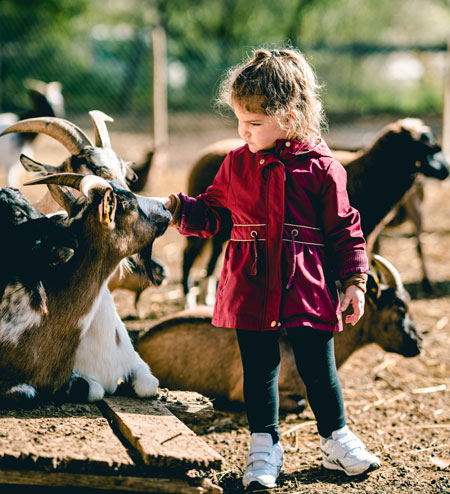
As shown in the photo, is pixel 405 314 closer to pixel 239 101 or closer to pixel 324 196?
pixel 324 196

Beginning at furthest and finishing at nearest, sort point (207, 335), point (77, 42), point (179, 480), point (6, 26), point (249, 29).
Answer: point (249, 29) → point (77, 42) → point (6, 26) → point (207, 335) → point (179, 480)

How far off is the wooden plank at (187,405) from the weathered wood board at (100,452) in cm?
29

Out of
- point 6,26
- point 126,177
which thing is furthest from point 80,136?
point 6,26

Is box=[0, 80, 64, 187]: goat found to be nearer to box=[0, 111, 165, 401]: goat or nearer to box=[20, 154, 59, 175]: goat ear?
box=[0, 111, 165, 401]: goat

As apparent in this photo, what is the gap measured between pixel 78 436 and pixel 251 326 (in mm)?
777

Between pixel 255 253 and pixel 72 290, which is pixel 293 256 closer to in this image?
pixel 255 253

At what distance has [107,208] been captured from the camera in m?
2.82

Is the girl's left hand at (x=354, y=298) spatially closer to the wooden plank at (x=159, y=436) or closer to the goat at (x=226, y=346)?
the wooden plank at (x=159, y=436)

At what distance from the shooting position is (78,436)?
268 centimetres

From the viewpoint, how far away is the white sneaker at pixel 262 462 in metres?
3.00

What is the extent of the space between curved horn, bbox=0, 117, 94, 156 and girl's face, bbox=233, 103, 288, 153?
1.05 meters

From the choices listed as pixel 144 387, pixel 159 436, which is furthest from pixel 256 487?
pixel 144 387

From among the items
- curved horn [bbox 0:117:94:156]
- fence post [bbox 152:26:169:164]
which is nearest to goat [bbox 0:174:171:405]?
curved horn [bbox 0:117:94:156]

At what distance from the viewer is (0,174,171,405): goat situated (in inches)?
114
